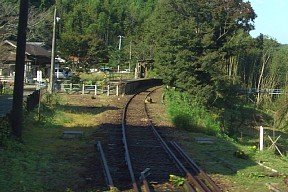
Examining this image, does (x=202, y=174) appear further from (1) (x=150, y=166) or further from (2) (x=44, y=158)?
(2) (x=44, y=158)

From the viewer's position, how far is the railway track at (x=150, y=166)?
28.3 feet

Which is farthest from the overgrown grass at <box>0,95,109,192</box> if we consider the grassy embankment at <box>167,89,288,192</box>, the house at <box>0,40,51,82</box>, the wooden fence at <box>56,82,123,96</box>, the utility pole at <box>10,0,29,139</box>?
the house at <box>0,40,51,82</box>

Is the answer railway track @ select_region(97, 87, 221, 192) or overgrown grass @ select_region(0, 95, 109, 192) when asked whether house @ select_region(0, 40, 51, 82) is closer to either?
overgrown grass @ select_region(0, 95, 109, 192)

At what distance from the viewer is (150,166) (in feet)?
34.4

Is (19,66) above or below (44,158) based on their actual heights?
above

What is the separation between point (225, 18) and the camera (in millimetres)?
37188

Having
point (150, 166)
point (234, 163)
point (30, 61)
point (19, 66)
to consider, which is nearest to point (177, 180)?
point (150, 166)

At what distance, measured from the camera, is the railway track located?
28.3 ft

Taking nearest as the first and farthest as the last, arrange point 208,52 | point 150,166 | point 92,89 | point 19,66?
point 150,166, point 19,66, point 208,52, point 92,89

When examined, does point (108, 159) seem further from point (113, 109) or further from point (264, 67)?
point (264, 67)

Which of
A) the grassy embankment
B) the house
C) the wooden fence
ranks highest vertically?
the house

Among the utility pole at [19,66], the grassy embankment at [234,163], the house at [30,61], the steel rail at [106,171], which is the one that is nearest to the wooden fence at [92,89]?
the house at [30,61]

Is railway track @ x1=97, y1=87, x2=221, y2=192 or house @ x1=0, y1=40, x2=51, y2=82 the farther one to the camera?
house @ x1=0, y1=40, x2=51, y2=82

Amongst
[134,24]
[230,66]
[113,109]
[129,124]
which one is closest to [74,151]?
[129,124]
